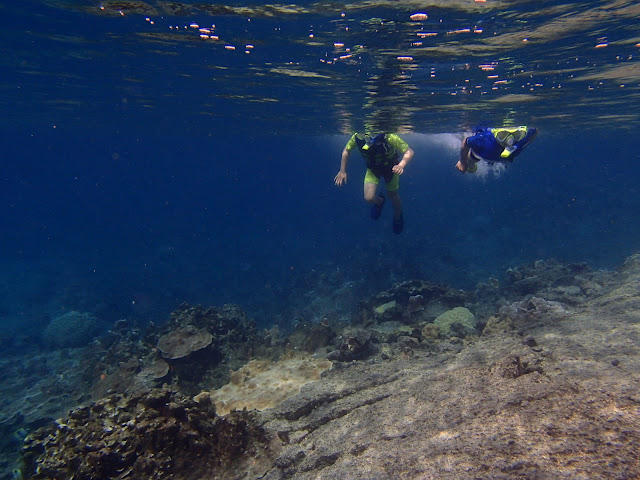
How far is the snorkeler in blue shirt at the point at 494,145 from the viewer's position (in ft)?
22.3

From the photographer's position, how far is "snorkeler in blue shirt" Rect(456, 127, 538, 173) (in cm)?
681

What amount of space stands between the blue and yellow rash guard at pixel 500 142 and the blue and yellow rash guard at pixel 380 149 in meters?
3.55

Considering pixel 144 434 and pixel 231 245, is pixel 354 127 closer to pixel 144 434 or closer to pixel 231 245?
pixel 231 245

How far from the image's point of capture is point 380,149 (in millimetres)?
11398

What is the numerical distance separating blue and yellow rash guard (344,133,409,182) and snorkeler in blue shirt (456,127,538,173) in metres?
3.03

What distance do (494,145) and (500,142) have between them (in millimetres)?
180

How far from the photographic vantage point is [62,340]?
63.0 feet

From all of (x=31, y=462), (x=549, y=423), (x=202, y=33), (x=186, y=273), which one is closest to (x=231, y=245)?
(x=186, y=273)

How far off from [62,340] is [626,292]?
25.0 meters

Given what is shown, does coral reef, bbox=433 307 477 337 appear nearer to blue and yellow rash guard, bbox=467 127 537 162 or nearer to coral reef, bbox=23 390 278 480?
blue and yellow rash guard, bbox=467 127 537 162

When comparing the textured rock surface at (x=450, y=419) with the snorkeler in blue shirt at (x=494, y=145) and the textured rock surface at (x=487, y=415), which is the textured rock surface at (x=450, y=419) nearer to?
the textured rock surface at (x=487, y=415)

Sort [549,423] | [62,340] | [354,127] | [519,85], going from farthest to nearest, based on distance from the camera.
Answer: [354,127] < [62,340] < [519,85] < [549,423]

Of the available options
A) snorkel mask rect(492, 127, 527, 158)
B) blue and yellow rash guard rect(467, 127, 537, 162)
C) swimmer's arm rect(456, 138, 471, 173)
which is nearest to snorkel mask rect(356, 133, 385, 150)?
swimmer's arm rect(456, 138, 471, 173)

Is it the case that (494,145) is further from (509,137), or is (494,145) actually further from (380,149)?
(380,149)
